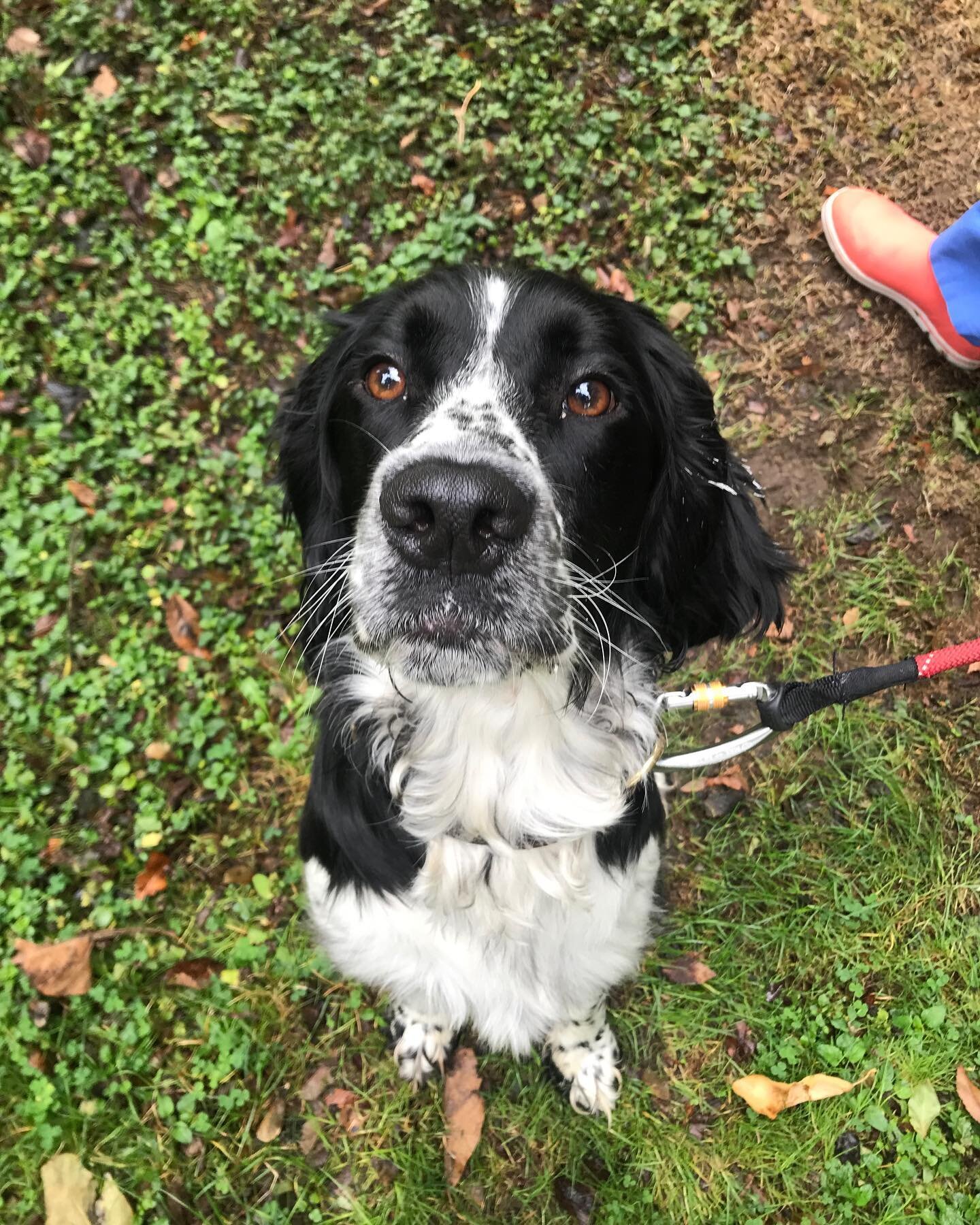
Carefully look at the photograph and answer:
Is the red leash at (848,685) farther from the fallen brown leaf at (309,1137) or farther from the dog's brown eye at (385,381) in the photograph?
the fallen brown leaf at (309,1137)

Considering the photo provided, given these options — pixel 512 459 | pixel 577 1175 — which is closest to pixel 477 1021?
pixel 577 1175

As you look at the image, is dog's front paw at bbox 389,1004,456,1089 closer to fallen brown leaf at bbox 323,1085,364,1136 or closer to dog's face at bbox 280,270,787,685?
fallen brown leaf at bbox 323,1085,364,1136

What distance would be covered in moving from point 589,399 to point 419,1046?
237 cm

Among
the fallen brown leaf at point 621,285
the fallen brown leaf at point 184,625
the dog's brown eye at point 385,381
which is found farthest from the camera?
the fallen brown leaf at point 621,285

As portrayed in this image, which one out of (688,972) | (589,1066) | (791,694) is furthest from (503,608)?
(688,972)

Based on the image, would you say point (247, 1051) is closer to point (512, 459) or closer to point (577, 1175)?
point (577, 1175)

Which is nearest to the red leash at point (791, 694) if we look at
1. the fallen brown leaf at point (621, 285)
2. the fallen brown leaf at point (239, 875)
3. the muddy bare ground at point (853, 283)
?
the muddy bare ground at point (853, 283)

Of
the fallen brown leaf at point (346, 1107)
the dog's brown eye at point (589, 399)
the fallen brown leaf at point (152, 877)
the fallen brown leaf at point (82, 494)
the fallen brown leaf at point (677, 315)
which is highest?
the dog's brown eye at point (589, 399)

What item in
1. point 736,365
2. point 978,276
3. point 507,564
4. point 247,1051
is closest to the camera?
point 507,564

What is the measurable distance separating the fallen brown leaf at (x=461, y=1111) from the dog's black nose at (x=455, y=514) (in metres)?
2.23

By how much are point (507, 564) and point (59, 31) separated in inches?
181

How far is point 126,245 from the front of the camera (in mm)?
4363

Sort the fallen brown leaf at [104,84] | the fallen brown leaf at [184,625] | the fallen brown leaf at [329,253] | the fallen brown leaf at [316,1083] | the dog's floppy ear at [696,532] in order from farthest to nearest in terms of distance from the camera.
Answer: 1. the fallen brown leaf at [104,84]
2. the fallen brown leaf at [329,253]
3. the fallen brown leaf at [184,625]
4. the fallen brown leaf at [316,1083]
5. the dog's floppy ear at [696,532]

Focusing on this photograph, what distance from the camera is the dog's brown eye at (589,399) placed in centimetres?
217
